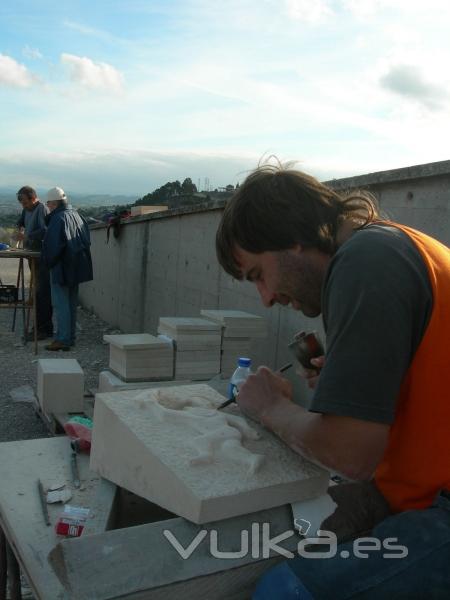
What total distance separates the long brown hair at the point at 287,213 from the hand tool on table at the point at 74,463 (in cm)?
106

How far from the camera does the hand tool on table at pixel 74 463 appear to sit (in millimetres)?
2041

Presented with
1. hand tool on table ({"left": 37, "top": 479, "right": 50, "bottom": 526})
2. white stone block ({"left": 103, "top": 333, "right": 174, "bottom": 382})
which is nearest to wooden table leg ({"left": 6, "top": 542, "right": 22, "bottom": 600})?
hand tool on table ({"left": 37, "top": 479, "right": 50, "bottom": 526})

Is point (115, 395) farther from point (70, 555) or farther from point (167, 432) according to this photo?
point (70, 555)

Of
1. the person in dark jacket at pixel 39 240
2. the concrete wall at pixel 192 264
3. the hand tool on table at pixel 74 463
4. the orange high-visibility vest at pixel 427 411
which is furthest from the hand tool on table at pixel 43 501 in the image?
the person in dark jacket at pixel 39 240

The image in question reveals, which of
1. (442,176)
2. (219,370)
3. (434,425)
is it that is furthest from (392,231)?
(219,370)

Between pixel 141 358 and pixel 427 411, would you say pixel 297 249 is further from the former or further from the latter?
pixel 141 358

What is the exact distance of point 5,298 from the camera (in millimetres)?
7441

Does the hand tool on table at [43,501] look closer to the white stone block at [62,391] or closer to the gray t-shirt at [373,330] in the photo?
the gray t-shirt at [373,330]

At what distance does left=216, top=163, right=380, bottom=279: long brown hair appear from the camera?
4.88 ft

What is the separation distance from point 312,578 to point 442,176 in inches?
90.9

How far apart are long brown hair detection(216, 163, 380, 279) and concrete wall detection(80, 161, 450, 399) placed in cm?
157

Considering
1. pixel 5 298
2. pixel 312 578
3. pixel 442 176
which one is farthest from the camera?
pixel 5 298

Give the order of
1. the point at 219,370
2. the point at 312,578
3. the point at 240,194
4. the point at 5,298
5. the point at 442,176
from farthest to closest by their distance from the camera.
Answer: the point at 5,298 → the point at 219,370 → the point at 442,176 → the point at 240,194 → the point at 312,578

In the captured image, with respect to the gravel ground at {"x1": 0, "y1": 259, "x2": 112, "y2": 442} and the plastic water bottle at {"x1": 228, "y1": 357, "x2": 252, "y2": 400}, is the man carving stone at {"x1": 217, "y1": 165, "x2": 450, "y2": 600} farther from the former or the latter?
the gravel ground at {"x1": 0, "y1": 259, "x2": 112, "y2": 442}
